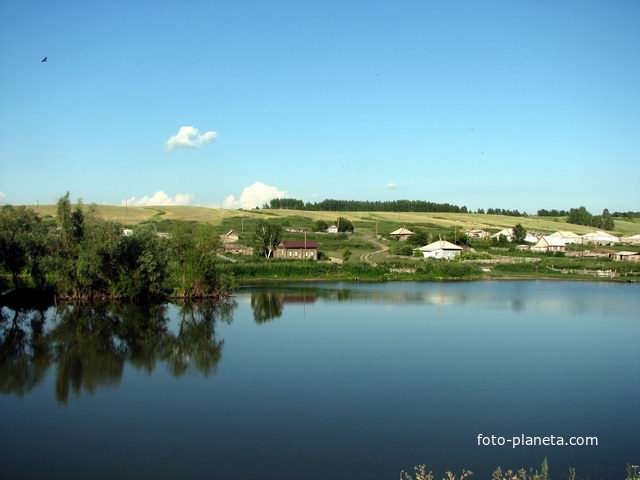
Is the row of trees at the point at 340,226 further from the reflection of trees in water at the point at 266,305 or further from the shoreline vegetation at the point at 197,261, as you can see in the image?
the reflection of trees in water at the point at 266,305

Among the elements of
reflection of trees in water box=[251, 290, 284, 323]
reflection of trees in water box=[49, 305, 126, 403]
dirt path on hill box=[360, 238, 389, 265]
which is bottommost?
reflection of trees in water box=[49, 305, 126, 403]

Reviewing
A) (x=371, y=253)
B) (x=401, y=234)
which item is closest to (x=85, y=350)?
(x=371, y=253)

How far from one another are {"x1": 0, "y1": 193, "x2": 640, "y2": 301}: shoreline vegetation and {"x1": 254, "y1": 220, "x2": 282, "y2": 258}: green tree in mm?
92

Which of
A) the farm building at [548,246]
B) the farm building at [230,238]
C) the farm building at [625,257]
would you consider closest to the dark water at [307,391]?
the farm building at [625,257]

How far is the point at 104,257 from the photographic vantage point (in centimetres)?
3369

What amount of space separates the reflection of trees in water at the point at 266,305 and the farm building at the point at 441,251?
25.0m

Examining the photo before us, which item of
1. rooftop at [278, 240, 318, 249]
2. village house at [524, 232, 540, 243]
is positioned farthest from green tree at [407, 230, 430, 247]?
village house at [524, 232, 540, 243]

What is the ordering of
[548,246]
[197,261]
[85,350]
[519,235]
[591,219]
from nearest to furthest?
[85,350]
[197,261]
[548,246]
[519,235]
[591,219]

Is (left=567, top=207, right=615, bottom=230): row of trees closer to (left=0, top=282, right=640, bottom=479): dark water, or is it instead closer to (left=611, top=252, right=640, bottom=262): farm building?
(left=611, top=252, right=640, bottom=262): farm building

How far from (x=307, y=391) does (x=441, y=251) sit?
44.6 metres

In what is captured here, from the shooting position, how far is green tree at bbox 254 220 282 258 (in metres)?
54.3

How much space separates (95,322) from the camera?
92.4 ft

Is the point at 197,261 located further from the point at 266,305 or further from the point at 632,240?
the point at 632,240

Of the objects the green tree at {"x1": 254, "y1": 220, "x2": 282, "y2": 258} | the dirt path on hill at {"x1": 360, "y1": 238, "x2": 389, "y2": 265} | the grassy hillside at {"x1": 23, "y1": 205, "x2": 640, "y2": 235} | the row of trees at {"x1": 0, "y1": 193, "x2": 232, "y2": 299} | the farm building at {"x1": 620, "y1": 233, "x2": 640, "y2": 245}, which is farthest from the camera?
the grassy hillside at {"x1": 23, "y1": 205, "x2": 640, "y2": 235}
